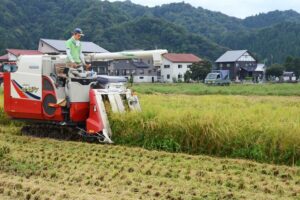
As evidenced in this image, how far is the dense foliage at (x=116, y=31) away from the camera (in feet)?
264

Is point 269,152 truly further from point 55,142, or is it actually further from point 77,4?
point 77,4

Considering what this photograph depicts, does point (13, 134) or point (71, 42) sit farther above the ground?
point (71, 42)

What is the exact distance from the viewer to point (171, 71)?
236 ft

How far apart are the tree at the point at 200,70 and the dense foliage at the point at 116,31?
2511 cm

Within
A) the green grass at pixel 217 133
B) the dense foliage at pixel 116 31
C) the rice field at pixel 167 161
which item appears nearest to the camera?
the rice field at pixel 167 161

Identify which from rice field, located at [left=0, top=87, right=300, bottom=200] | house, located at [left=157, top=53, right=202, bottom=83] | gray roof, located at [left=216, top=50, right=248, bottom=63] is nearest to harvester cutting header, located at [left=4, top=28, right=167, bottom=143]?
rice field, located at [left=0, top=87, right=300, bottom=200]

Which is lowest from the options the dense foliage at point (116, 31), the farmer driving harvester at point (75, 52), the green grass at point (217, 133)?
the green grass at point (217, 133)

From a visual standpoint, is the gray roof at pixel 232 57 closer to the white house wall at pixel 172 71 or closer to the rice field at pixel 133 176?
the white house wall at pixel 172 71

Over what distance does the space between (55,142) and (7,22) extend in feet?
242

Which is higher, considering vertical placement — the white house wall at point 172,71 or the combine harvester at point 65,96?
the white house wall at point 172,71

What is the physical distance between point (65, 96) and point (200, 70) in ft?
170

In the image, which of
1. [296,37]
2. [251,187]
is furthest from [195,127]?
[296,37]

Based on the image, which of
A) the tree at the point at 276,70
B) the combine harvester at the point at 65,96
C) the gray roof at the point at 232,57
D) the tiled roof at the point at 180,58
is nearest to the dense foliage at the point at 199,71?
the tiled roof at the point at 180,58

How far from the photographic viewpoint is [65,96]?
9.26 metres
